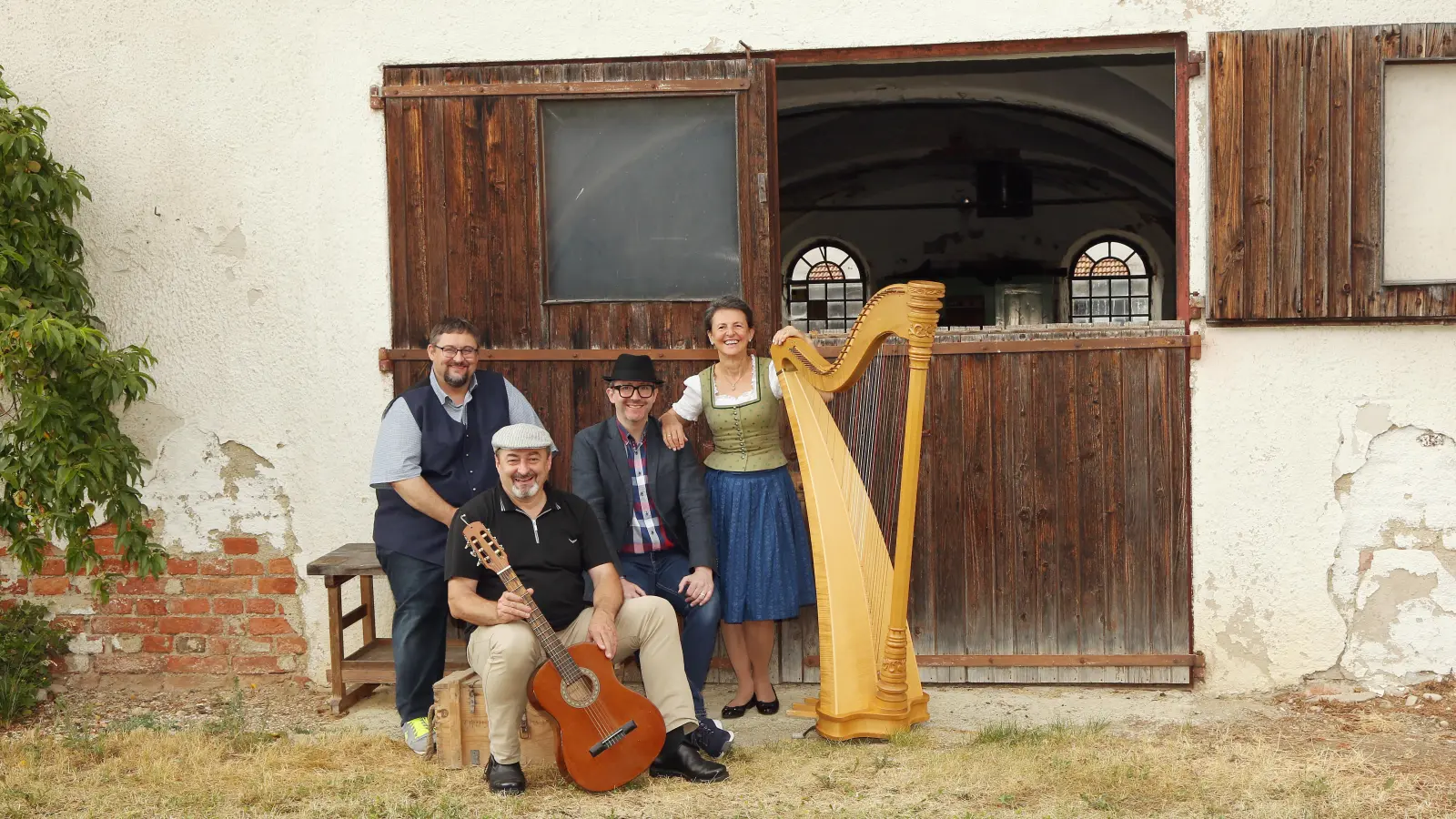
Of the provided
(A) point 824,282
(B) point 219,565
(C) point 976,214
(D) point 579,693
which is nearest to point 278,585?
(B) point 219,565

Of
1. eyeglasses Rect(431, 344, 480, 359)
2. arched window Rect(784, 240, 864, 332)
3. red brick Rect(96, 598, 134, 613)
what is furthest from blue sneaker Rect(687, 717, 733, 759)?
arched window Rect(784, 240, 864, 332)

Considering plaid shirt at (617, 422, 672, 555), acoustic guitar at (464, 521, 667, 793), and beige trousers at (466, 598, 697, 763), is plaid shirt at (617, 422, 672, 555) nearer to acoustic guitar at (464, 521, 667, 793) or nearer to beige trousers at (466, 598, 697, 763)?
beige trousers at (466, 598, 697, 763)

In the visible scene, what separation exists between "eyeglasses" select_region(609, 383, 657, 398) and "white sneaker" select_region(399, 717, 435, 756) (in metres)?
1.20

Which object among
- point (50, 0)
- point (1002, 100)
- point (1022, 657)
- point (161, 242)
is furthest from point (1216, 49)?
point (1002, 100)

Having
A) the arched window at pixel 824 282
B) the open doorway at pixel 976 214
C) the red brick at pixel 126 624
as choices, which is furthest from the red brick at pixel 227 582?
the arched window at pixel 824 282

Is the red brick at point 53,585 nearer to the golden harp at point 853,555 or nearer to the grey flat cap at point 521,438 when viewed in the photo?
the grey flat cap at point 521,438

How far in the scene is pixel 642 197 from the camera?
4.63 m

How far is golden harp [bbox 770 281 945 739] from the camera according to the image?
11.9 feet

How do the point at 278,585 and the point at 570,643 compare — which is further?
the point at 278,585

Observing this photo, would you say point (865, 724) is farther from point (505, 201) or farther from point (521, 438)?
point (505, 201)

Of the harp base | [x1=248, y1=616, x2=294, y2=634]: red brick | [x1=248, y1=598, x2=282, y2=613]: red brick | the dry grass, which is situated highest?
[x1=248, y1=598, x2=282, y2=613]: red brick

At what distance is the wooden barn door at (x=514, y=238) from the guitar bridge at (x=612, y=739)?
4.44 ft

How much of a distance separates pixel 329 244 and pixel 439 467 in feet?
3.54

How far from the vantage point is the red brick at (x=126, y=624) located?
15.6 ft
